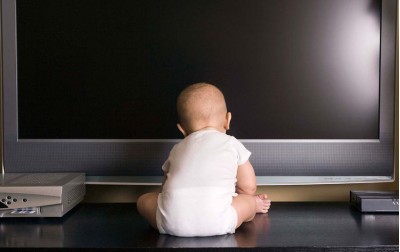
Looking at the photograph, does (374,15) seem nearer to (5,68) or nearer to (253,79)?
(253,79)

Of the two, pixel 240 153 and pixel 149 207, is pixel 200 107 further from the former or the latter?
pixel 149 207

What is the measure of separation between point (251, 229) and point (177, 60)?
0.54 meters

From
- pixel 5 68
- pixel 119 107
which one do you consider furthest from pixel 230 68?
pixel 5 68

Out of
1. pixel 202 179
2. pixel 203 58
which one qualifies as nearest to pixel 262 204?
pixel 202 179

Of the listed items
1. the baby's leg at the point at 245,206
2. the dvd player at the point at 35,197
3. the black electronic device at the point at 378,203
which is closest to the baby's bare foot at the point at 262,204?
the baby's leg at the point at 245,206

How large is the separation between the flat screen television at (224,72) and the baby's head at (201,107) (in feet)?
0.75

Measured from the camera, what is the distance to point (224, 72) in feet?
5.33

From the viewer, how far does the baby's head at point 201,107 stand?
4.52ft

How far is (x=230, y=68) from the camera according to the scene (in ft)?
5.33

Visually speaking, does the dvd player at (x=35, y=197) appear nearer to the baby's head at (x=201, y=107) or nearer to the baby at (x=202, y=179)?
the baby at (x=202, y=179)

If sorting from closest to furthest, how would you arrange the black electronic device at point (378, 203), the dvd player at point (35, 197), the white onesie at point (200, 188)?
the white onesie at point (200, 188) → the dvd player at point (35, 197) → the black electronic device at point (378, 203)

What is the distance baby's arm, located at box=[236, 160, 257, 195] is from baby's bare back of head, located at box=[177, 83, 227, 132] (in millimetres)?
134

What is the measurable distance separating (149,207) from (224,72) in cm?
48

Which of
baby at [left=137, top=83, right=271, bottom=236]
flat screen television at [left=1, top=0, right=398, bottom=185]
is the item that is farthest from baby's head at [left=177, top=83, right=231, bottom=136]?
flat screen television at [left=1, top=0, right=398, bottom=185]
